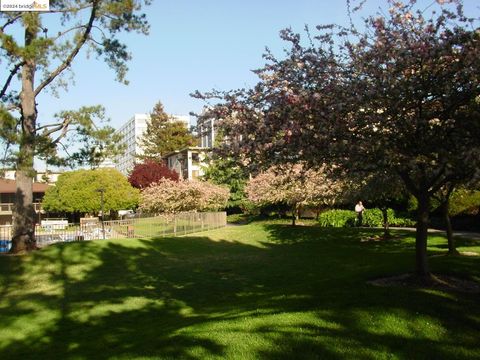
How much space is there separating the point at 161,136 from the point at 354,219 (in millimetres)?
55271

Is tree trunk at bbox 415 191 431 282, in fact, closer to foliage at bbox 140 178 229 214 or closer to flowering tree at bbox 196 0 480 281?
flowering tree at bbox 196 0 480 281

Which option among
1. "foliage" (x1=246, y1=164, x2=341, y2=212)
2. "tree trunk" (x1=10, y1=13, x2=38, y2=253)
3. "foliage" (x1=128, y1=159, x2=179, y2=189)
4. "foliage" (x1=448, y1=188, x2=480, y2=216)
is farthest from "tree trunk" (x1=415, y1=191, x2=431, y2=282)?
"foliage" (x1=128, y1=159, x2=179, y2=189)

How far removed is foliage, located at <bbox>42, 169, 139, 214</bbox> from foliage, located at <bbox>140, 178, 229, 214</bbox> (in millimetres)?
17823

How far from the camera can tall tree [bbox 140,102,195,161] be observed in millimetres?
80750

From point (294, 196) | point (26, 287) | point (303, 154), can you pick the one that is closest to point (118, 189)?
point (294, 196)

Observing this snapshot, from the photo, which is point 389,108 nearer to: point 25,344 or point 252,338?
point 252,338

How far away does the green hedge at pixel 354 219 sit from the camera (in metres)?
27.6

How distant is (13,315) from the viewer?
1088cm

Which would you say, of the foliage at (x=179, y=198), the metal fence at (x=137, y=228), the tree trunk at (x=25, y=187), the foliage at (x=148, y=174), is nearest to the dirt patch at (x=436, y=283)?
the tree trunk at (x=25, y=187)

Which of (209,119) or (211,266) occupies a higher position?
(209,119)

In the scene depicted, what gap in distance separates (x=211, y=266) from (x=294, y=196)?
37.1 ft

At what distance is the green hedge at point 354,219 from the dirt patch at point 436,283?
58.6 feet

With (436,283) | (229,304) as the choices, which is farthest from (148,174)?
(436,283)

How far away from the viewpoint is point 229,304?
10289 mm
